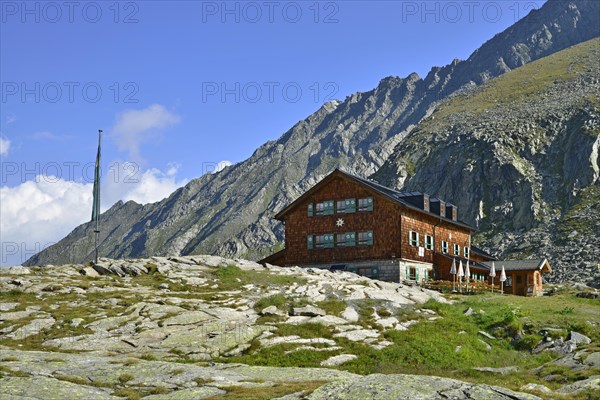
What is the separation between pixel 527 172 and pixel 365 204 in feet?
375

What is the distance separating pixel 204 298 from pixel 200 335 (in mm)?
7745

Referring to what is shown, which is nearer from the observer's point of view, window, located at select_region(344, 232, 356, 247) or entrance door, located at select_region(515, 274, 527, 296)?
window, located at select_region(344, 232, 356, 247)

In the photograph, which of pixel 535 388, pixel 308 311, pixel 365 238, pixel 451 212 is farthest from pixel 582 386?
pixel 451 212

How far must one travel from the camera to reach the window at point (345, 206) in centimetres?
6078

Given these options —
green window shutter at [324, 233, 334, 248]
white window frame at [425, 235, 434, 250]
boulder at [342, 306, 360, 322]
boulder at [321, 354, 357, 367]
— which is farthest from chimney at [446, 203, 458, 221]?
boulder at [321, 354, 357, 367]

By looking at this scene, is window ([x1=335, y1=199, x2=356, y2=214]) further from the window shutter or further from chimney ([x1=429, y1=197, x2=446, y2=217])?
chimney ([x1=429, y1=197, x2=446, y2=217])

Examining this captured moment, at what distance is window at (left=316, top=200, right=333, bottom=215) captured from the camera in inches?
2442

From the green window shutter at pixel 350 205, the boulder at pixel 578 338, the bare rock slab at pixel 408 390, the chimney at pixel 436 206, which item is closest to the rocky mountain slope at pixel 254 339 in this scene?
the bare rock slab at pixel 408 390

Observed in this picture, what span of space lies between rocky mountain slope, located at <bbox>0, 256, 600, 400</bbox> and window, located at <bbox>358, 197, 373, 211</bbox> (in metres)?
11.9

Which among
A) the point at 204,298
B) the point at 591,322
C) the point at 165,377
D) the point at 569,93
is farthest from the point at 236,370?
the point at 569,93

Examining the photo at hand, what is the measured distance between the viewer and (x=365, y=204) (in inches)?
2372

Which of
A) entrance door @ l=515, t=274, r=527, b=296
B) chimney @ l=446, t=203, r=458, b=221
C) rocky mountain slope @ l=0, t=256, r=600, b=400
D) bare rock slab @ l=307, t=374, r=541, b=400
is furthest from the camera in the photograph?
chimney @ l=446, t=203, r=458, b=221

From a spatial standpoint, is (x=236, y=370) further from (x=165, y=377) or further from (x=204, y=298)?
(x=204, y=298)

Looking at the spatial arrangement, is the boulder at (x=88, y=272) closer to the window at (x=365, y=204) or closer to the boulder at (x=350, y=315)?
the boulder at (x=350, y=315)
